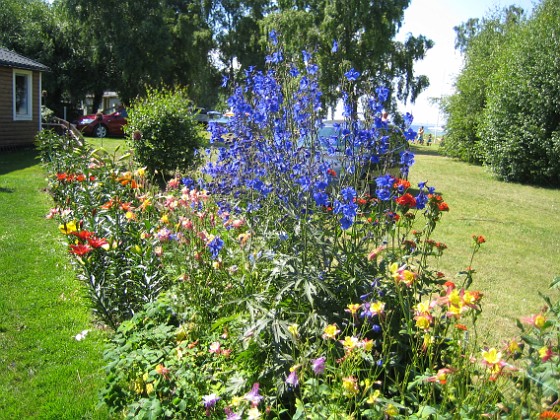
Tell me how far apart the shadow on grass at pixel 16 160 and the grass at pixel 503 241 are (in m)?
9.41

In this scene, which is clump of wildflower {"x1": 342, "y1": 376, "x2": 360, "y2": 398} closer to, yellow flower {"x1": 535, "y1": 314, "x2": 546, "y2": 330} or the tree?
yellow flower {"x1": 535, "y1": 314, "x2": 546, "y2": 330}

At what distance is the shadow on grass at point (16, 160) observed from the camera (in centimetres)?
1268

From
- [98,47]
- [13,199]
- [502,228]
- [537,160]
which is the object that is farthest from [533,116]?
[98,47]

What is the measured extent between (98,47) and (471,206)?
23.3 meters

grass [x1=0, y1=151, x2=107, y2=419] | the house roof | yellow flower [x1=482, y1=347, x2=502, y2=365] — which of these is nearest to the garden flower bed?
yellow flower [x1=482, y1=347, x2=502, y2=365]

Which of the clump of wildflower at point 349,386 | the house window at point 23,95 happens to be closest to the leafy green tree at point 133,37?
the house window at point 23,95

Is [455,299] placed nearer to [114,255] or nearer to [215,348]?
[215,348]

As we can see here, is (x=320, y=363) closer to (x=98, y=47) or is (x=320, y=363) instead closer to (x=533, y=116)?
(x=533, y=116)

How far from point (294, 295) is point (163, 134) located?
8.37 meters

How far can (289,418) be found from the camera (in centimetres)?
271

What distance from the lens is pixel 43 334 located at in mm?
4113

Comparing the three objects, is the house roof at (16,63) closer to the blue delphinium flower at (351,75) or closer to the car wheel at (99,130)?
the car wheel at (99,130)

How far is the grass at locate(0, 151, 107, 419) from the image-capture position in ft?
10.6

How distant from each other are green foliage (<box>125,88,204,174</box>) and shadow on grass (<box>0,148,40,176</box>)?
2949 mm
